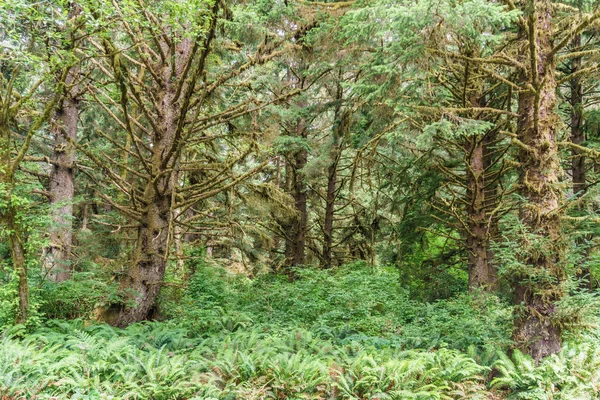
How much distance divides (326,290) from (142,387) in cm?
457

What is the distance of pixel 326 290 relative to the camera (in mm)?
8641

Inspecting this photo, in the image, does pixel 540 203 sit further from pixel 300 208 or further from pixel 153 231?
pixel 300 208

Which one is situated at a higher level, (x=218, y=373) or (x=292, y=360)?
(x=292, y=360)

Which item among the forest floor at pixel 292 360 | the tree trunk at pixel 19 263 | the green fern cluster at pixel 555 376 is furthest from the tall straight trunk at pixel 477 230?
the tree trunk at pixel 19 263

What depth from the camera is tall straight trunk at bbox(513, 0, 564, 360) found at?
5336 millimetres

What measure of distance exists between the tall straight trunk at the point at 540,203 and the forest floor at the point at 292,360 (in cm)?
31

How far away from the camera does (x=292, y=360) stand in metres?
5.10

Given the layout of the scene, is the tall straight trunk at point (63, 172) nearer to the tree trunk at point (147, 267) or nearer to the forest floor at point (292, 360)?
the tree trunk at point (147, 267)

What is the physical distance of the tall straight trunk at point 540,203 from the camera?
17.5 ft

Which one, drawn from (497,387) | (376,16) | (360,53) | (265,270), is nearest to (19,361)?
(497,387)

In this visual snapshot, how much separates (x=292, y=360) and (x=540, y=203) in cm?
387

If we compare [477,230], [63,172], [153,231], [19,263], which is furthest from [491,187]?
[63,172]

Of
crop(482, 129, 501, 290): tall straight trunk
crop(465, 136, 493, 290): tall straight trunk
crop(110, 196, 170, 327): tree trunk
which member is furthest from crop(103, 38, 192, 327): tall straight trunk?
crop(482, 129, 501, 290): tall straight trunk

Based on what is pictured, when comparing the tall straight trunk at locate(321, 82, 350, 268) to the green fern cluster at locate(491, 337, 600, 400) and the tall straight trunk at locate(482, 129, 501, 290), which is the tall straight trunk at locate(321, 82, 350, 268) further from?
the green fern cluster at locate(491, 337, 600, 400)
